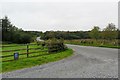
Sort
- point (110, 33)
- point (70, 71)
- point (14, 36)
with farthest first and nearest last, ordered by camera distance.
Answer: point (14, 36) → point (110, 33) → point (70, 71)

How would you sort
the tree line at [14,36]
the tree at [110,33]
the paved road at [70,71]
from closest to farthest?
the paved road at [70,71], the tree at [110,33], the tree line at [14,36]

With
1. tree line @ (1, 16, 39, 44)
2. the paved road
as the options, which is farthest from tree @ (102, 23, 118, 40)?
the paved road

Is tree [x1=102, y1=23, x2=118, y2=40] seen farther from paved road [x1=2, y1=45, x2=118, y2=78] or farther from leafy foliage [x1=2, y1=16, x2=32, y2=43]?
paved road [x1=2, y1=45, x2=118, y2=78]

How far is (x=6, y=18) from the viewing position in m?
84.5

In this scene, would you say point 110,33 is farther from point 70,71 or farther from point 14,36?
point 70,71

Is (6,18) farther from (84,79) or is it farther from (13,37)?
(84,79)

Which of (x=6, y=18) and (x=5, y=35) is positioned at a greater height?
(x=6, y=18)

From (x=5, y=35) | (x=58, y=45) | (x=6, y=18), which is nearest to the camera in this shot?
(x=58, y=45)

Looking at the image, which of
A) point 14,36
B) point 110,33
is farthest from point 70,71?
point 14,36

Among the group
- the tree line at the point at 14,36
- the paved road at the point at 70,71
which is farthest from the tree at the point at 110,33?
the paved road at the point at 70,71

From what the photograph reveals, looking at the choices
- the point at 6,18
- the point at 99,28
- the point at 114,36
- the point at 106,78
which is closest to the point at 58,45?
the point at 106,78

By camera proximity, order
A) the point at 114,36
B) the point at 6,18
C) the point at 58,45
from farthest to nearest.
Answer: the point at 6,18 → the point at 114,36 → the point at 58,45

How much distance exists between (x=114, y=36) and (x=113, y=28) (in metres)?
4.01

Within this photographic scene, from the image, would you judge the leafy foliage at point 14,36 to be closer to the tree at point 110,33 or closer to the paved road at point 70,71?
the tree at point 110,33
